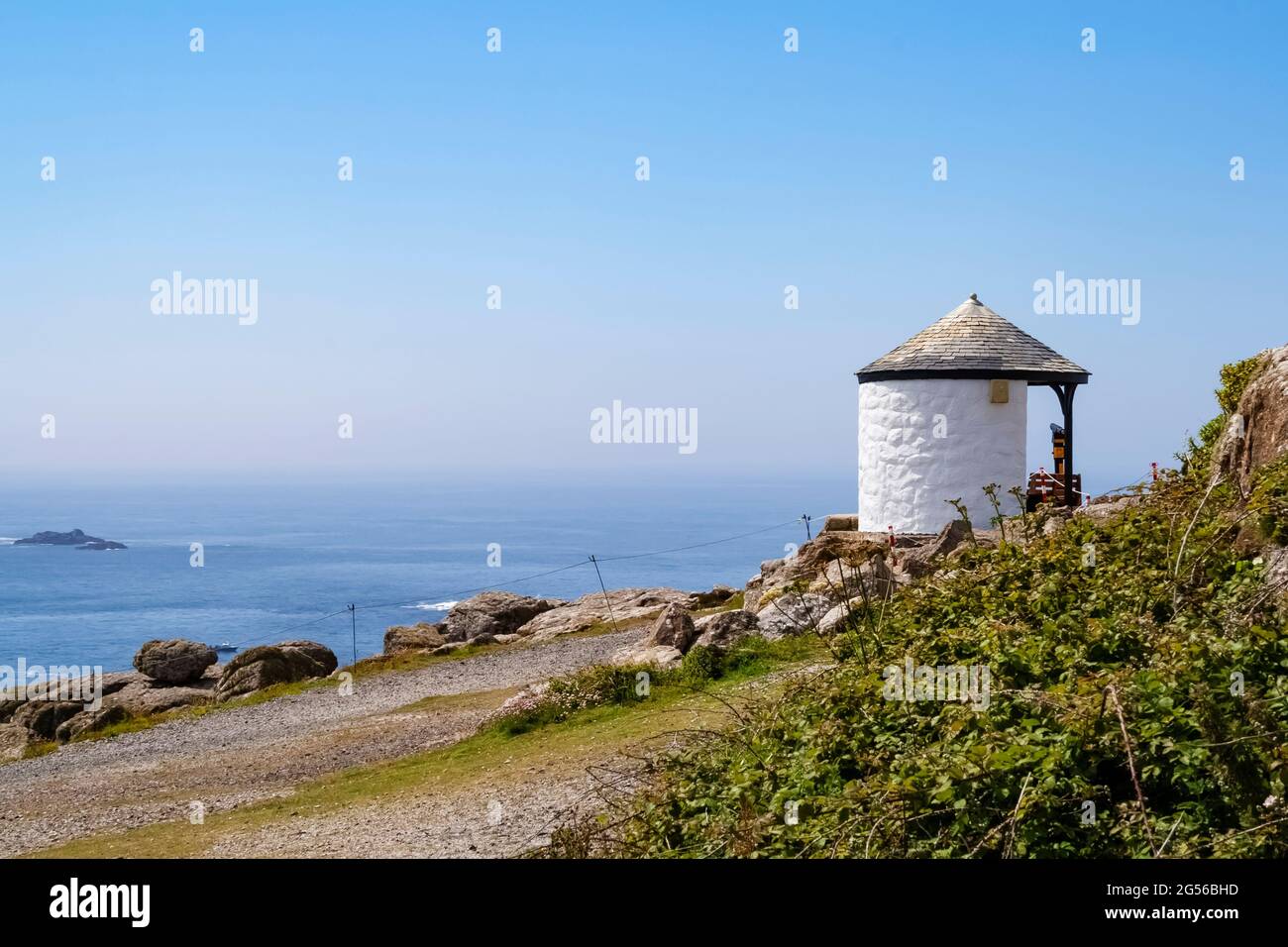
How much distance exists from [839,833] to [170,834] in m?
8.57

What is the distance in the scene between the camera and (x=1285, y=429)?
10.0 meters

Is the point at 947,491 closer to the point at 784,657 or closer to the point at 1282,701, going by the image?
the point at 784,657

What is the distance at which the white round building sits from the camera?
78.2ft

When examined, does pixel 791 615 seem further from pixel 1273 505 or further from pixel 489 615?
pixel 489 615

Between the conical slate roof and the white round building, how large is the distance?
0.07 feet

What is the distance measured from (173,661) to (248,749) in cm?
1332

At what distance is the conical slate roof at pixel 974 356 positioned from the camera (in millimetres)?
24000

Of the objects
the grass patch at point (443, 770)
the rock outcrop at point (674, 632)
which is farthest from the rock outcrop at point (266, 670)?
the grass patch at point (443, 770)

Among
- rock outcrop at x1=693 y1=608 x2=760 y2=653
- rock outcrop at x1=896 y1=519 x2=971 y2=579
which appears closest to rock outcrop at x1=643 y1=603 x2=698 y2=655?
rock outcrop at x1=693 y1=608 x2=760 y2=653

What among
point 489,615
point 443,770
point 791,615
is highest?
point 791,615

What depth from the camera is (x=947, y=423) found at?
23906mm

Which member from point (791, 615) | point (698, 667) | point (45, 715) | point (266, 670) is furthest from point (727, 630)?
point (45, 715)
